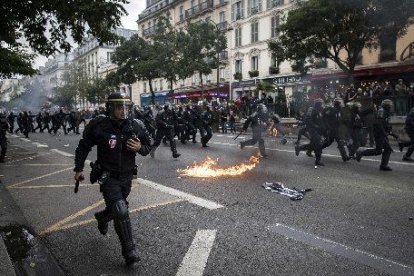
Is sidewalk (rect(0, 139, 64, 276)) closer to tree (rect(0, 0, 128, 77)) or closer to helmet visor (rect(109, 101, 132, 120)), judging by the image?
helmet visor (rect(109, 101, 132, 120))

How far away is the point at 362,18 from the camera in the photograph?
18.6 metres

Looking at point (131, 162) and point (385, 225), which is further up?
point (131, 162)

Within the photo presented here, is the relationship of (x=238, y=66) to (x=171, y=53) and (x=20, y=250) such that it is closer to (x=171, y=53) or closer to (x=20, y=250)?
(x=171, y=53)

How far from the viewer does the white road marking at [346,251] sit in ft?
11.5

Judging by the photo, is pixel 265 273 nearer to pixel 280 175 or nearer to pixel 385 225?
pixel 385 225

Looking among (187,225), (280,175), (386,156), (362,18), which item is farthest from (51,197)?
(362,18)

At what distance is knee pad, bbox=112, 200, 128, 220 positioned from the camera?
3756mm

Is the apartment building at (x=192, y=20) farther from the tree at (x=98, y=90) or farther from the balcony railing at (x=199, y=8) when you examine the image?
the tree at (x=98, y=90)

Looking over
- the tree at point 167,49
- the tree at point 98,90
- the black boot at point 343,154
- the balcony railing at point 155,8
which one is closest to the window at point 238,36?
the tree at point 167,49

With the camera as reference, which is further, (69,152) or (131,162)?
(69,152)

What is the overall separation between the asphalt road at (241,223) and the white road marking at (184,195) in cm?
2

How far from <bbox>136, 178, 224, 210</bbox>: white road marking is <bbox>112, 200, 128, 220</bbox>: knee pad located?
2055 millimetres

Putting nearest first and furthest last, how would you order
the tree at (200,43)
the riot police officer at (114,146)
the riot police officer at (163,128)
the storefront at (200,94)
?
the riot police officer at (114,146)
the riot police officer at (163,128)
the tree at (200,43)
the storefront at (200,94)

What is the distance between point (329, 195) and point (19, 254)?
4416 millimetres
